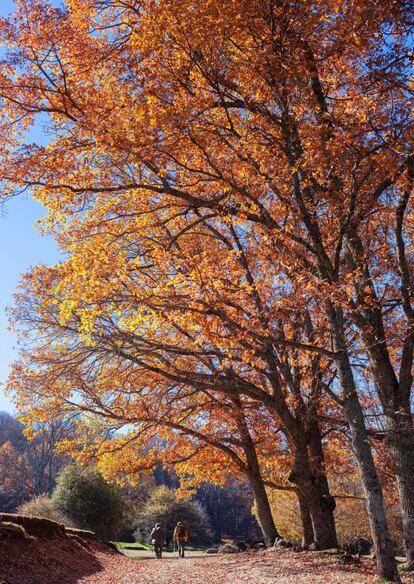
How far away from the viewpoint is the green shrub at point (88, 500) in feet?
77.4

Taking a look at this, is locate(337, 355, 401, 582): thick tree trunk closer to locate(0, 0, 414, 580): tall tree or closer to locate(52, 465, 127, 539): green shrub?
locate(0, 0, 414, 580): tall tree

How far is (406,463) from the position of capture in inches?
334

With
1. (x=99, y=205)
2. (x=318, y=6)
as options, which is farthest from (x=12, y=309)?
(x=318, y=6)

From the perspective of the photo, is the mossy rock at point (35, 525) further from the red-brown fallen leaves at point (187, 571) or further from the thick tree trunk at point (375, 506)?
the thick tree trunk at point (375, 506)

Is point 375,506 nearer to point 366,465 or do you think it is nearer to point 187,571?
point 366,465

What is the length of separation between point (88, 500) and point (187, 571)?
1414 centimetres

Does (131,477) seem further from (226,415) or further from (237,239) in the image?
(237,239)

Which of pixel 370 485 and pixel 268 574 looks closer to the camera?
pixel 370 485

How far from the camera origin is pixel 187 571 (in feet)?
37.2

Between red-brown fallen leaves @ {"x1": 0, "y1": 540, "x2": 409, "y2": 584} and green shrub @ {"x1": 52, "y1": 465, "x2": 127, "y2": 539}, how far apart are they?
1176 cm

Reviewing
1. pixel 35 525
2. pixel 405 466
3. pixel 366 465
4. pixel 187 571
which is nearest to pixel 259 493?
pixel 187 571

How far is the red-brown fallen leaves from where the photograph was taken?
8.08 m

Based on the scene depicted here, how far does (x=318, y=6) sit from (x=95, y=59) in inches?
154

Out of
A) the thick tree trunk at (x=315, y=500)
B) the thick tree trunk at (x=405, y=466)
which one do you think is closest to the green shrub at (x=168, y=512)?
the thick tree trunk at (x=315, y=500)
